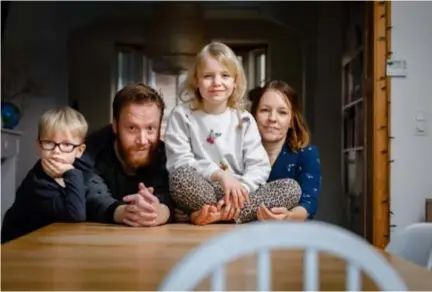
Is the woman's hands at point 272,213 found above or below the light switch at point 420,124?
below

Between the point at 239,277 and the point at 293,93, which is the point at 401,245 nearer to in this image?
the point at 293,93

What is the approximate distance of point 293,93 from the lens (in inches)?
41.1

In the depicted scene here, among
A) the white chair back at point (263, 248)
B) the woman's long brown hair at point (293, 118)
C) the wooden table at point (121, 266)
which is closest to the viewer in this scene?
the white chair back at point (263, 248)

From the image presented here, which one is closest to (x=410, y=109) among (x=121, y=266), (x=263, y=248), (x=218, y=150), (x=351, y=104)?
(x=351, y=104)

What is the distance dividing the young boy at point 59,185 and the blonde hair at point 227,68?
0.57 ft

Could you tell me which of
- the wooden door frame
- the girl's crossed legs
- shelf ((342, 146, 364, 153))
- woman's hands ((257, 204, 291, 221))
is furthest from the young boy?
shelf ((342, 146, 364, 153))

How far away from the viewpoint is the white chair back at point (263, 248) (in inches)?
10.5

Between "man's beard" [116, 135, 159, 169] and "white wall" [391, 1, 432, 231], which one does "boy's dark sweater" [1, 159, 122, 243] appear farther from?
"white wall" [391, 1, 432, 231]

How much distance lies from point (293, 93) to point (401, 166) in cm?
170

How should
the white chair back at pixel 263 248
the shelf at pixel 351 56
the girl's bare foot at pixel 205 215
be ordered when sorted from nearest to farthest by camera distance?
the white chair back at pixel 263 248, the girl's bare foot at pixel 205 215, the shelf at pixel 351 56

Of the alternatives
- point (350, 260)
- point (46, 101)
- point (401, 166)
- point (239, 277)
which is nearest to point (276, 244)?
point (350, 260)

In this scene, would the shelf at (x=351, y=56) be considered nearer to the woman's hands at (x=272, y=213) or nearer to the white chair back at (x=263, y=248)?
the woman's hands at (x=272, y=213)

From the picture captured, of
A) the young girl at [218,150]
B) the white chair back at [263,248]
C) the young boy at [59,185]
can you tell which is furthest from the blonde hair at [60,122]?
the white chair back at [263,248]

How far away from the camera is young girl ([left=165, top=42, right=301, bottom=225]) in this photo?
949mm
